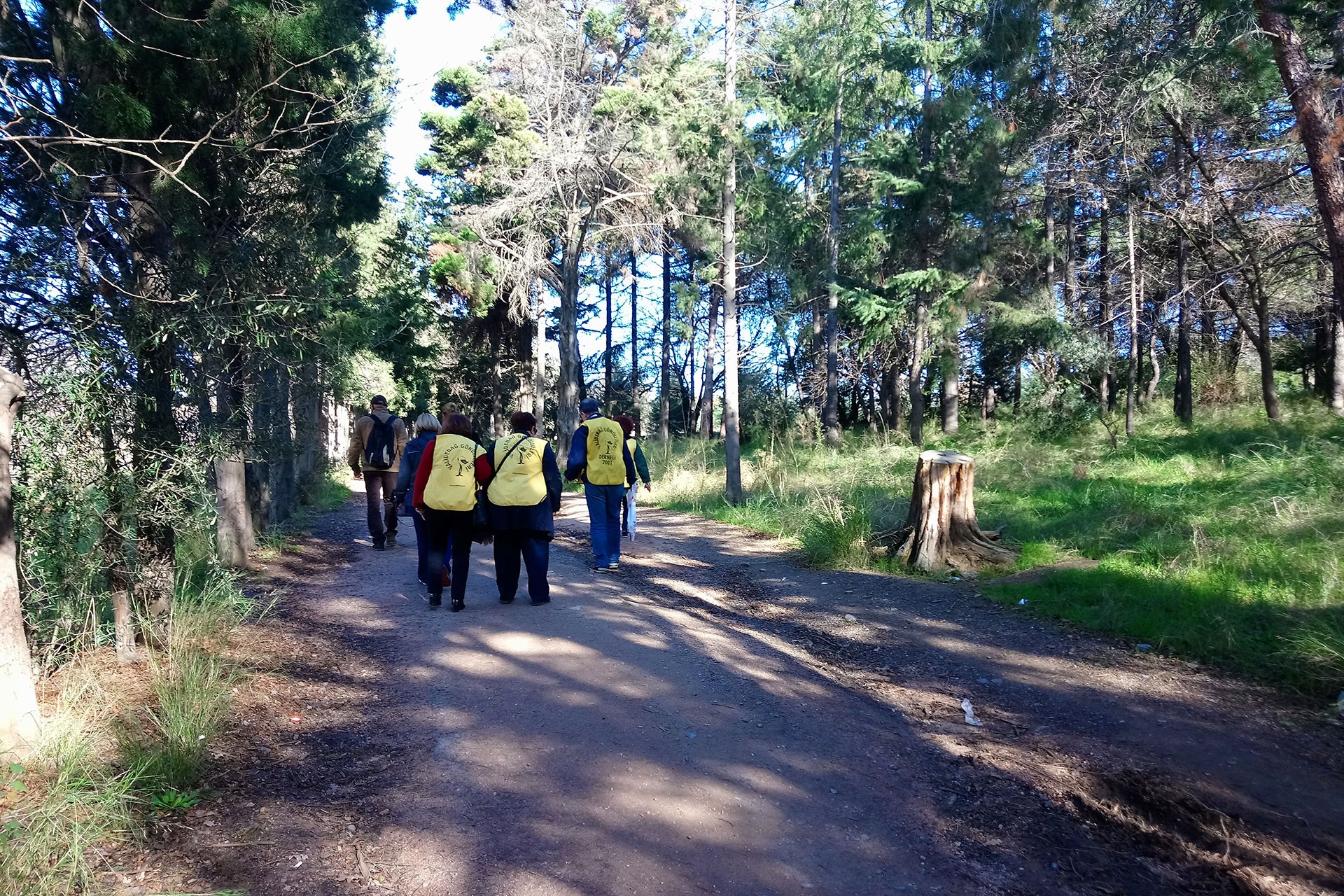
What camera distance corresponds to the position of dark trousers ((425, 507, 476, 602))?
773 cm

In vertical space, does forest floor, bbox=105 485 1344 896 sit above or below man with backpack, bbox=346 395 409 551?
below

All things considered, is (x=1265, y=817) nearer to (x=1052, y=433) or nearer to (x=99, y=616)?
(x=99, y=616)

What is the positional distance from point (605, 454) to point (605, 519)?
2.58 feet

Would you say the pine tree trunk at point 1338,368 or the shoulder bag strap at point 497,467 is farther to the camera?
the pine tree trunk at point 1338,368

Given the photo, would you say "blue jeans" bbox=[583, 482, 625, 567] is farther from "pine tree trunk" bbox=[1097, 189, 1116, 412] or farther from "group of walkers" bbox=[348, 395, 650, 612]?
"pine tree trunk" bbox=[1097, 189, 1116, 412]

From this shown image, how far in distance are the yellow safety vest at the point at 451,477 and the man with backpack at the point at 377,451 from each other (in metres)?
3.51

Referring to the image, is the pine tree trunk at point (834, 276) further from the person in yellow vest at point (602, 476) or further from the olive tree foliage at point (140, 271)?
the olive tree foliage at point (140, 271)

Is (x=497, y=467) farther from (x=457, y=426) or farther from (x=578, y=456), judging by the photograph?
(x=578, y=456)

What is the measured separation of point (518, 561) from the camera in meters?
7.98

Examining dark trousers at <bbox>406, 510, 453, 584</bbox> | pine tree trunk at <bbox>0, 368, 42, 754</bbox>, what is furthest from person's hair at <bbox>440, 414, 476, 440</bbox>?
pine tree trunk at <bbox>0, 368, 42, 754</bbox>

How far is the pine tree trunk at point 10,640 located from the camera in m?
3.99

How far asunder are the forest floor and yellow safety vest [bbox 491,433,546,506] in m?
1.03

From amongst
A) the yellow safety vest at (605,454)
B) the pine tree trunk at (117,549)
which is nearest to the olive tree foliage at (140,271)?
the pine tree trunk at (117,549)

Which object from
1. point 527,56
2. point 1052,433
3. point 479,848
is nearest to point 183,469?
point 479,848
